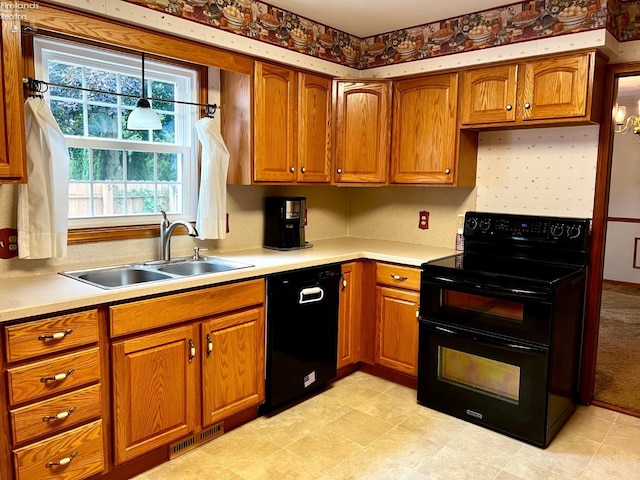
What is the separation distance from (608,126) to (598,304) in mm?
1066

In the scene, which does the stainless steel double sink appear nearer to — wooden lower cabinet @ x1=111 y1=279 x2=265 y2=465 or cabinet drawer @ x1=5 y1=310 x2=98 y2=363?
wooden lower cabinet @ x1=111 y1=279 x2=265 y2=465

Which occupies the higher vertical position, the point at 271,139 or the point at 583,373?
the point at 271,139

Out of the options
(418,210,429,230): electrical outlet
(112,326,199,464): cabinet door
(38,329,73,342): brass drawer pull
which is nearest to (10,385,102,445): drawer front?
(112,326,199,464): cabinet door

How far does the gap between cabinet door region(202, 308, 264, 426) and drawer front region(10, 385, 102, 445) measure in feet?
1.81

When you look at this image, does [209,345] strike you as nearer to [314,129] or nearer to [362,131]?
[314,129]

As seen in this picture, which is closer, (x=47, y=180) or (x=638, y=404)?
(x=47, y=180)

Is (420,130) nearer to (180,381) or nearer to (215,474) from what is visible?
(180,381)

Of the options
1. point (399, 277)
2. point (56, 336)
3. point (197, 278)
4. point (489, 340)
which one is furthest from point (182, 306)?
point (489, 340)

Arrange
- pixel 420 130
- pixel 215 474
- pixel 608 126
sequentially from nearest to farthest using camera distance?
1. pixel 215 474
2. pixel 608 126
3. pixel 420 130

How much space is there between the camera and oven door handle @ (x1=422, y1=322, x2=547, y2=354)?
252 cm

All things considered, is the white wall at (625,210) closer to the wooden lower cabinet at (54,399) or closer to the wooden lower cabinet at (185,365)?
the wooden lower cabinet at (185,365)

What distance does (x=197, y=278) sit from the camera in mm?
2340

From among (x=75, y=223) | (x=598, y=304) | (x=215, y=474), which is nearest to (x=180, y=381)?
(x=215, y=474)

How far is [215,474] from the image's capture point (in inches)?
89.6
